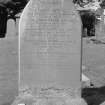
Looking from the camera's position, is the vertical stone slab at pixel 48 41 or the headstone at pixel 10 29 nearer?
the vertical stone slab at pixel 48 41

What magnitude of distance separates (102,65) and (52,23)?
719 centimetres

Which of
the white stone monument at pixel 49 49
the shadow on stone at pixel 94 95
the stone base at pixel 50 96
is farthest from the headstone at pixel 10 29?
the shadow on stone at pixel 94 95

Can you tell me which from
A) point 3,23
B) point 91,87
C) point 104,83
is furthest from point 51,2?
point 3,23

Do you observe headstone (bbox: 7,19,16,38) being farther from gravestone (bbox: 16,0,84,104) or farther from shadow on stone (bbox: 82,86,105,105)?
shadow on stone (bbox: 82,86,105,105)

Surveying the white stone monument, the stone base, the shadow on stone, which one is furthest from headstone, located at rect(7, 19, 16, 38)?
the shadow on stone

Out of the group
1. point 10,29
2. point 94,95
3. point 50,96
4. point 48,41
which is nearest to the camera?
point 48,41

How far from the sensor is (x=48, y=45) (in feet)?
21.7

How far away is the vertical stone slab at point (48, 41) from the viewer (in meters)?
6.54

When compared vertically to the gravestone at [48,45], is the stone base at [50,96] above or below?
below

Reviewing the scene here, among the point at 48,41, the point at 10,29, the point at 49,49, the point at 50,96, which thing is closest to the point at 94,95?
the point at 50,96

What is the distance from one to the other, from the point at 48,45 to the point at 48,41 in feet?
0.25

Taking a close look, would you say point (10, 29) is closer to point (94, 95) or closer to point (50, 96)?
point (50, 96)

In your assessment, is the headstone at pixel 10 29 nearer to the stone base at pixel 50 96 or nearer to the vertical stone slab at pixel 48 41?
the vertical stone slab at pixel 48 41

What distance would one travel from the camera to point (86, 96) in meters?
7.49
